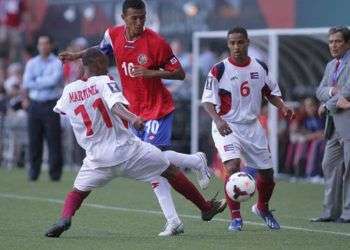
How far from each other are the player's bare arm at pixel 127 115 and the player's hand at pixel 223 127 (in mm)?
1351

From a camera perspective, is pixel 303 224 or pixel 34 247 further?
pixel 303 224

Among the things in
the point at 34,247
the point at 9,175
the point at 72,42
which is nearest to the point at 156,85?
the point at 34,247

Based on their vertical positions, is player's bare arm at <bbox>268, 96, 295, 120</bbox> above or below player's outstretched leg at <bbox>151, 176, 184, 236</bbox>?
above

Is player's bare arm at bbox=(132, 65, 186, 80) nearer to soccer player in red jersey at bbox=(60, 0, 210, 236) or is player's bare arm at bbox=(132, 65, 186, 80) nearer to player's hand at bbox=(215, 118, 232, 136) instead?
soccer player in red jersey at bbox=(60, 0, 210, 236)

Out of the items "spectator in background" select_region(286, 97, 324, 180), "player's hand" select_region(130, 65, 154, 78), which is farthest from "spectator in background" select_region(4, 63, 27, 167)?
"player's hand" select_region(130, 65, 154, 78)

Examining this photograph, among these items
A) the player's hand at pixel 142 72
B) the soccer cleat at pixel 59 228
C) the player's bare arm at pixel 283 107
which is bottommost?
the soccer cleat at pixel 59 228

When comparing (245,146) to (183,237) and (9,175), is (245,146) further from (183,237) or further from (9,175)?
(9,175)

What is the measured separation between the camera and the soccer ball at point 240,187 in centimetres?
1205

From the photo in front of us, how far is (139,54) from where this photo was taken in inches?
486

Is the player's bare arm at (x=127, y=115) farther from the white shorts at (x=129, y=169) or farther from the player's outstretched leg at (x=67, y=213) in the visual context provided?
the player's outstretched leg at (x=67, y=213)

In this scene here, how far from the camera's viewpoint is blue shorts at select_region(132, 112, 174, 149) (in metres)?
12.2

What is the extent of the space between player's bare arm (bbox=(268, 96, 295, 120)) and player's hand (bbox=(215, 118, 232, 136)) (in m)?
0.61

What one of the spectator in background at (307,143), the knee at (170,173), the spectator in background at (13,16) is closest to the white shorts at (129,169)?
the knee at (170,173)

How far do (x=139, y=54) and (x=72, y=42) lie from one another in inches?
564
